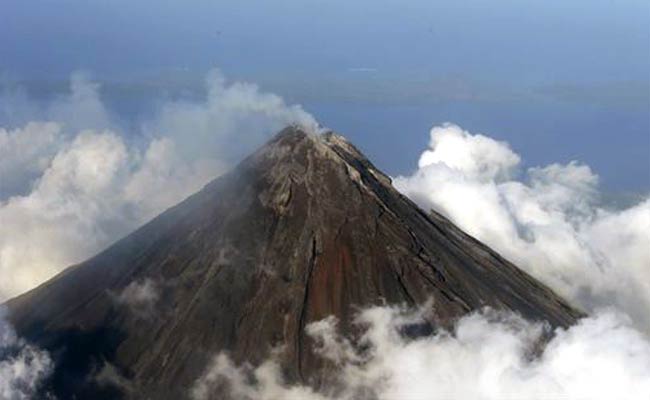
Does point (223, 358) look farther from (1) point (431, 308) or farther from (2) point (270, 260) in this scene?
(1) point (431, 308)

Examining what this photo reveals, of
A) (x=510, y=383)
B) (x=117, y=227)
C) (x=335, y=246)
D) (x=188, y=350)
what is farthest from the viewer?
(x=117, y=227)

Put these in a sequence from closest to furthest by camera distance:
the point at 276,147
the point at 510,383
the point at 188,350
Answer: the point at 510,383, the point at 188,350, the point at 276,147

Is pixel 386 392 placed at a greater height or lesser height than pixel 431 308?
lesser

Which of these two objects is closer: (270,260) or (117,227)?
(270,260)

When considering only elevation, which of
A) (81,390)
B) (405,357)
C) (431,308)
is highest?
(431,308)

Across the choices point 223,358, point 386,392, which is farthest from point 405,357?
point 223,358

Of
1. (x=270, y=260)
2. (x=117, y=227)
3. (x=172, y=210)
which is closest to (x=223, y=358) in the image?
(x=270, y=260)
